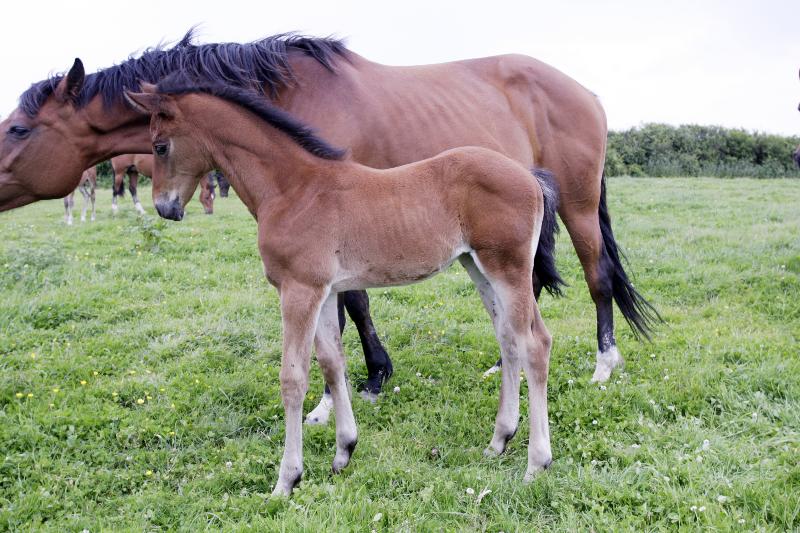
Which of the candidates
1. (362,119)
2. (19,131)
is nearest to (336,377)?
(362,119)

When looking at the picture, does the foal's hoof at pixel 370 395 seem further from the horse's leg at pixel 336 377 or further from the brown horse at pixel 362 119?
the horse's leg at pixel 336 377

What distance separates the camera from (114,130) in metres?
4.02

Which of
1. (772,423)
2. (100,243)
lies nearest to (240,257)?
(100,243)

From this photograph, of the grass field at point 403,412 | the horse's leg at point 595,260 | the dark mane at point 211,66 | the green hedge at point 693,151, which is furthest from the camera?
the green hedge at point 693,151

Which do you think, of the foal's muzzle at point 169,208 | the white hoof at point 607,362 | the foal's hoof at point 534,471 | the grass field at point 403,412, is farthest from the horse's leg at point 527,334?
the foal's muzzle at point 169,208

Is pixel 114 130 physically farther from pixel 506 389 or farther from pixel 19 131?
pixel 506 389

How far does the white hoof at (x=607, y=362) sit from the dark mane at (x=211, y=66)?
2873 millimetres

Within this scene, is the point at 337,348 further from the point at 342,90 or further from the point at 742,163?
the point at 742,163

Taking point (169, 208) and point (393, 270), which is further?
point (169, 208)

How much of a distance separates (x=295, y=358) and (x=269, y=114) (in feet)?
4.28

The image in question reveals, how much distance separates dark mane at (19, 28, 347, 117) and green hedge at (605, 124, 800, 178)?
2148cm

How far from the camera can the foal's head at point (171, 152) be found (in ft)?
10.0

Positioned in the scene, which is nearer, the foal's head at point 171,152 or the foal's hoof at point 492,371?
the foal's head at point 171,152

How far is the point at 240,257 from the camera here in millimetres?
8148
